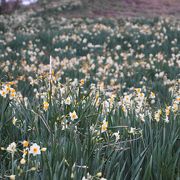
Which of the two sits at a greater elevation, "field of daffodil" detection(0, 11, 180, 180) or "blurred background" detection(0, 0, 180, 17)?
"blurred background" detection(0, 0, 180, 17)

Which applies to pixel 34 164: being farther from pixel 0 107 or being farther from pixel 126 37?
pixel 126 37

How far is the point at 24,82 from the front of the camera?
493 cm

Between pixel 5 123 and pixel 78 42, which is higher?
pixel 78 42

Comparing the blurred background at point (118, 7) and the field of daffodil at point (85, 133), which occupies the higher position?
the blurred background at point (118, 7)

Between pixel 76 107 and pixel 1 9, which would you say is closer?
pixel 76 107

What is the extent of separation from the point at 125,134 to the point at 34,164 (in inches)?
28.5

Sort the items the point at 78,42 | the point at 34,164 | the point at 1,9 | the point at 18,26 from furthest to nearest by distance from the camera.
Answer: the point at 1,9
the point at 18,26
the point at 78,42
the point at 34,164

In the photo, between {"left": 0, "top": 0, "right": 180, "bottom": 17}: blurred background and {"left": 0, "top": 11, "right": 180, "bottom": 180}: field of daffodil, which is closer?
{"left": 0, "top": 11, "right": 180, "bottom": 180}: field of daffodil

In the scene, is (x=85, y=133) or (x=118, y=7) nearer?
A: (x=85, y=133)

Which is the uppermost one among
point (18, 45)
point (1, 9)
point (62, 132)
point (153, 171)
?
point (1, 9)

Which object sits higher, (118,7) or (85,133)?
(118,7)

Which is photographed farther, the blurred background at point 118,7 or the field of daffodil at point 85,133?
the blurred background at point 118,7

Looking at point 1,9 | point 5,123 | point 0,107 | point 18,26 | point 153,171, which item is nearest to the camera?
point 153,171

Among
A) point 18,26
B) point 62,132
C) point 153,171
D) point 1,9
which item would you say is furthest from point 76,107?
point 1,9
